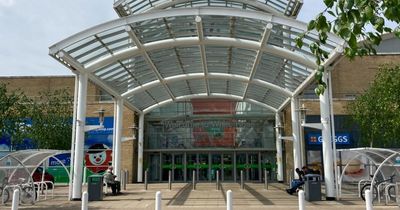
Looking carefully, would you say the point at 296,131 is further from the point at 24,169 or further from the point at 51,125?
the point at 51,125

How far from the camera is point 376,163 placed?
1605 cm

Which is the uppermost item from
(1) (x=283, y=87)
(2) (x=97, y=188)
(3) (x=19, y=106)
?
(1) (x=283, y=87)

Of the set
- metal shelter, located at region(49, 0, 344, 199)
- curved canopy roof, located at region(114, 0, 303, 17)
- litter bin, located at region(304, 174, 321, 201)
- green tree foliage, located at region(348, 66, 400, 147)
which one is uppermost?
curved canopy roof, located at region(114, 0, 303, 17)

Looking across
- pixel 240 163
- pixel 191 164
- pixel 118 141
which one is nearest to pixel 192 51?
pixel 118 141

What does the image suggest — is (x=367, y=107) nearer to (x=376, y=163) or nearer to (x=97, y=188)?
(x=376, y=163)

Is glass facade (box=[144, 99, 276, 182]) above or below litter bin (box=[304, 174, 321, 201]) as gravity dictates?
above

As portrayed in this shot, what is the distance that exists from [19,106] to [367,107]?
17964 millimetres

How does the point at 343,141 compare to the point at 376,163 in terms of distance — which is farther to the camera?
the point at 343,141

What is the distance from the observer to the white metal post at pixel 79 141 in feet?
51.3

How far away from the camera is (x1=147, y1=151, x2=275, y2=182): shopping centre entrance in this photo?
29422 mm

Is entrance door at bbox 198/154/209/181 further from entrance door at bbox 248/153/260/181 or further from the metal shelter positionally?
the metal shelter

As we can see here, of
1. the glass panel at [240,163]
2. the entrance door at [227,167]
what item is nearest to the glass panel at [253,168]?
the glass panel at [240,163]

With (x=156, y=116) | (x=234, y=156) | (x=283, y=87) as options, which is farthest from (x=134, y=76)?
(x=234, y=156)

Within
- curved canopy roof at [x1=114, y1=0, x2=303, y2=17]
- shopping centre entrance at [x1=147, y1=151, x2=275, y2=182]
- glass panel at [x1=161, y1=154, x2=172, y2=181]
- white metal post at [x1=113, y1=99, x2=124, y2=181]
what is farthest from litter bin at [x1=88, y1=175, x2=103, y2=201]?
glass panel at [x1=161, y1=154, x2=172, y2=181]
